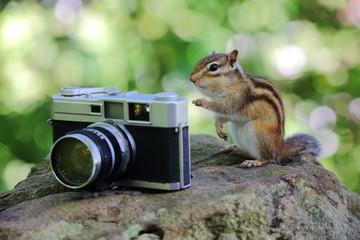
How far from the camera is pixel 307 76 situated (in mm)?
3898

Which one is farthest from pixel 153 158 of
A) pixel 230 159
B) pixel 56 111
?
pixel 230 159

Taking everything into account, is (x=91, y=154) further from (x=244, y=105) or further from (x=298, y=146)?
(x=298, y=146)

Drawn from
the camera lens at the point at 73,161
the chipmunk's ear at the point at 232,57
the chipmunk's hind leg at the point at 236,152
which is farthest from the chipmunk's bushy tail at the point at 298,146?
the camera lens at the point at 73,161

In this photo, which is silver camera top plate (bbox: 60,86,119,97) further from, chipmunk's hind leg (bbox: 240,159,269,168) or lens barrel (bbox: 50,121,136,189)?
chipmunk's hind leg (bbox: 240,159,269,168)

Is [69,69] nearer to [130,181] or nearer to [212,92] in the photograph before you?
[212,92]

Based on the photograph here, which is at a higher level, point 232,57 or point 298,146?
point 232,57

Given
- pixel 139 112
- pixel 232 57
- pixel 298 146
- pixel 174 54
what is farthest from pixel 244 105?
pixel 174 54

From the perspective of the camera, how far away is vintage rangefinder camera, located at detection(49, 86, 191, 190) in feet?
6.98

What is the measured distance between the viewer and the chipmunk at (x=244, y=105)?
2643mm

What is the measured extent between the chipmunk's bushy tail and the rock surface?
0.31 metres

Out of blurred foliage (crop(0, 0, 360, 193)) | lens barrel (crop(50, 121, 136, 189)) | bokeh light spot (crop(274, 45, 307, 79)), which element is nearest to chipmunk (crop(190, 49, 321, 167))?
lens barrel (crop(50, 121, 136, 189))

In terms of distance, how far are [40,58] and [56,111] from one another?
1.51 m

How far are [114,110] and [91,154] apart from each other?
0.25m

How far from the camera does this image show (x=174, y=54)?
12.4ft
